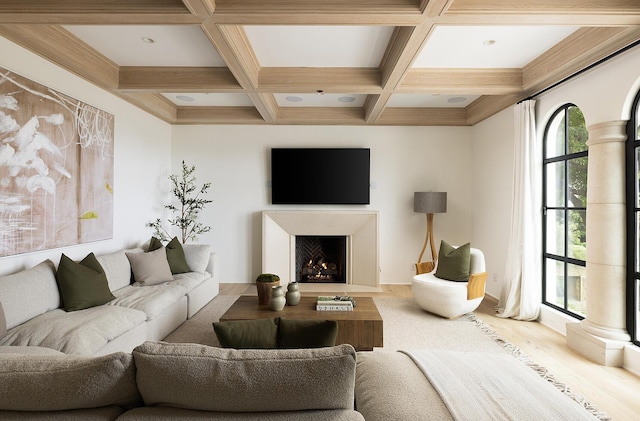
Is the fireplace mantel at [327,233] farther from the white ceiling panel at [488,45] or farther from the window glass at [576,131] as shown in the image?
the window glass at [576,131]

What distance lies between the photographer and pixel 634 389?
265 centimetres

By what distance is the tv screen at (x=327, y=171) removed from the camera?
5957mm

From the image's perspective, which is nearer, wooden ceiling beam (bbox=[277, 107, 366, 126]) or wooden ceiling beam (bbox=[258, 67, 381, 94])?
wooden ceiling beam (bbox=[258, 67, 381, 94])

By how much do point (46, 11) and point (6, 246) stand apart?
1870mm

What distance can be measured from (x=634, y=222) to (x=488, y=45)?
2.03 metres

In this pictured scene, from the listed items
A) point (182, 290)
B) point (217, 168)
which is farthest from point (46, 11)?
point (217, 168)

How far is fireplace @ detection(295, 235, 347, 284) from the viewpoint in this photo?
6.18 meters

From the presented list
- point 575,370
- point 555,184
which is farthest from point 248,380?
point 555,184

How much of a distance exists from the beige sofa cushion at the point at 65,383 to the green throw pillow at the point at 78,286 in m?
2.10

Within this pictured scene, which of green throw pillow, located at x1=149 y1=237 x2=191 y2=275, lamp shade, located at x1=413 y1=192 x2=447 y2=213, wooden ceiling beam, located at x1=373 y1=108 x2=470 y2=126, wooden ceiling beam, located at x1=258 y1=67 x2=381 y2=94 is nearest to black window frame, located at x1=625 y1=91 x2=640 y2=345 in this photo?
wooden ceiling beam, located at x1=258 y1=67 x2=381 y2=94

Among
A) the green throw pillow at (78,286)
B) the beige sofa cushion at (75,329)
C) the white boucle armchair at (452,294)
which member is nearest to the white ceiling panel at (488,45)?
the white boucle armchair at (452,294)

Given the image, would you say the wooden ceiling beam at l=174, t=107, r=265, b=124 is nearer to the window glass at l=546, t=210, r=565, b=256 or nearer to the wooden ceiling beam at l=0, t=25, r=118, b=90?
the wooden ceiling beam at l=0, t=25, r=118, b=90

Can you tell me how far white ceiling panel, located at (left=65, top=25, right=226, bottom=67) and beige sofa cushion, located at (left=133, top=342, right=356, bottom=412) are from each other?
2902 mm

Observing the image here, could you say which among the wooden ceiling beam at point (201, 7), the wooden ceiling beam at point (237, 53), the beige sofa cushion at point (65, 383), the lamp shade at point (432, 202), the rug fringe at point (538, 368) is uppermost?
the wooden ceiling beam at point (237, 53)
